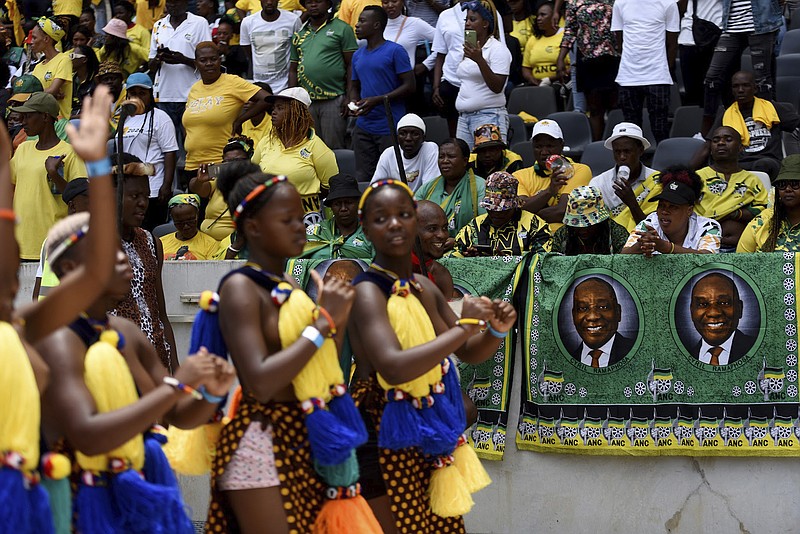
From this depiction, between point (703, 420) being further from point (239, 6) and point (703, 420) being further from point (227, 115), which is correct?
point (239, 6)

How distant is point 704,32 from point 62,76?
22.3 ft

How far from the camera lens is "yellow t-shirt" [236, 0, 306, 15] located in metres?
12.7

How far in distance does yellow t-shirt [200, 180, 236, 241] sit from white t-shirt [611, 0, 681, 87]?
383cm

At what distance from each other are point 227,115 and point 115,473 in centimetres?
772

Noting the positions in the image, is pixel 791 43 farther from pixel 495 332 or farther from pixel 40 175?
pixel 495 332

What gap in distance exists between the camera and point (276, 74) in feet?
39.4

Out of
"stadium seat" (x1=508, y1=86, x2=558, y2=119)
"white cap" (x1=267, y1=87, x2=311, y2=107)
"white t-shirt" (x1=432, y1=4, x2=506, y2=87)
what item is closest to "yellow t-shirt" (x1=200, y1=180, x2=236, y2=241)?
"white cap" (x1=267, y1=87, x2=311, y2=107)

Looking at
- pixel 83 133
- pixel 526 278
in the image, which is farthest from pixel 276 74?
pixel 83 133

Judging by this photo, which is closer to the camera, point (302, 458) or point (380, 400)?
point (302, 458)

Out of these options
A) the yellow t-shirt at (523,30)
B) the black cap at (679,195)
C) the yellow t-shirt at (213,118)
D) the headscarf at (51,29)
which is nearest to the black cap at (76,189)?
the black cap at (679,195)

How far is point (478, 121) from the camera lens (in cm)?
1040

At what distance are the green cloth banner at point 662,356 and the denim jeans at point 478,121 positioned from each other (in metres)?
3.78

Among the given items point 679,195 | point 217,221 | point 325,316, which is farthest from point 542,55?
point 325,316

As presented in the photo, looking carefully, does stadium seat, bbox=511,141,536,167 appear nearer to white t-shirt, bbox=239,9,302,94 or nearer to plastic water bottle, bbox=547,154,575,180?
plastic water bottle, bbox=547,154,575,180
